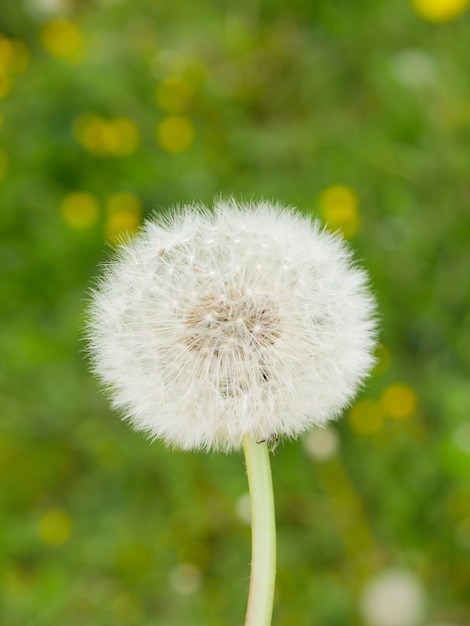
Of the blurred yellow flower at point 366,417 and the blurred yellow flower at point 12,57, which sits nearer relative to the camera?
the blurred yellow flower at point 366,417

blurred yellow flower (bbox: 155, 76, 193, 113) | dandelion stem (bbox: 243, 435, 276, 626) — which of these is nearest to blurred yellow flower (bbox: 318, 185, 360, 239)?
blurred yellow flower (bbox: 155, 76, 193, 113)

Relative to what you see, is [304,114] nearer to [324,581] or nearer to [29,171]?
[29,171]

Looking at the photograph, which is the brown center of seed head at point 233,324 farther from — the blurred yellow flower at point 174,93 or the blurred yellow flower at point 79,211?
the blurred yellow flower at point 174,93

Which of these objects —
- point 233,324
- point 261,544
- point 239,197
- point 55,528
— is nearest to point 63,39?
point 239,197

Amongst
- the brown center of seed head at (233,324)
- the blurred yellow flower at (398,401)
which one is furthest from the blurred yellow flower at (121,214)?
the brown center of seed head at (233,324)

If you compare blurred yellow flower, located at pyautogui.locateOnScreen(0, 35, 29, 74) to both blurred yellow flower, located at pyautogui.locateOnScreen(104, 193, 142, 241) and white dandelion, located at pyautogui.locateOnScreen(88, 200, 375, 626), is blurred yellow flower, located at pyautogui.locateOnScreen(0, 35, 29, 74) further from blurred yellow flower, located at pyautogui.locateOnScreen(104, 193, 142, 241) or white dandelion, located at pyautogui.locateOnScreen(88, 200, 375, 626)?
white dandelion, located at pyautogui.locateOnScreen(88, 200, 375, 626)

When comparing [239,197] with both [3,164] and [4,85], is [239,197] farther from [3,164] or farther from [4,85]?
[4,85]

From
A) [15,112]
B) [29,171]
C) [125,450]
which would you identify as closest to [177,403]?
[125,450]
